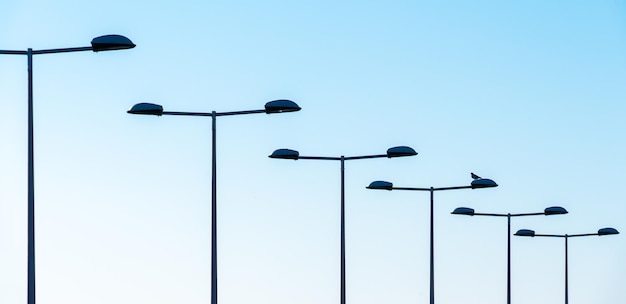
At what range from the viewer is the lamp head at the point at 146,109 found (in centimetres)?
4366

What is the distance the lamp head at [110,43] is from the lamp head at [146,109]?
6385 mm

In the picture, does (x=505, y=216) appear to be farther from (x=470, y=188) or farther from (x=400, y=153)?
(x=400, y=153)

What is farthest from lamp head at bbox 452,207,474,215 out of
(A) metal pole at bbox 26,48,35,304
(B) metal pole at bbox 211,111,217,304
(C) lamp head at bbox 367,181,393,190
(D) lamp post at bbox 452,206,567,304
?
(A) metal pole at bbox 26,48,35,304

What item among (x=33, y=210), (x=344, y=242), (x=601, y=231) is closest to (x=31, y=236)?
(x=33, y=210)

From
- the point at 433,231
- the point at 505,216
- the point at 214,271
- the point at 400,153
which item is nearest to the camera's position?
the point at 214,271

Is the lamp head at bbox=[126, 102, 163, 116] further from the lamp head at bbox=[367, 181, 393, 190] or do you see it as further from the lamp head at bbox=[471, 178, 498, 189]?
the lamp head at bbox=[471, 178, 498, 189]

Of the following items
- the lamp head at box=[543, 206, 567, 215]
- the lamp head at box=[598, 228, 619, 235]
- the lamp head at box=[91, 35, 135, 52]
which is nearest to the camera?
the lamp head at box=[91, 35, 135, 52]

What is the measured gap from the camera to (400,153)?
5341 centimetres

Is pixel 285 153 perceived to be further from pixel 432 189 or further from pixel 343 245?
pixel 432 189

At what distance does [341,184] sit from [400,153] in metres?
2.06

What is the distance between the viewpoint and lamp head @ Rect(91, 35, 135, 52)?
3725 centimetres

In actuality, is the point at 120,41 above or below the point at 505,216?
above

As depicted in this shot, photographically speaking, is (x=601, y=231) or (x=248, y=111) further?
(x=601, y=231)

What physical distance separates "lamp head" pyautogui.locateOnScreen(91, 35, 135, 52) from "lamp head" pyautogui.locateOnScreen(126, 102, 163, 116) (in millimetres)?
6385
